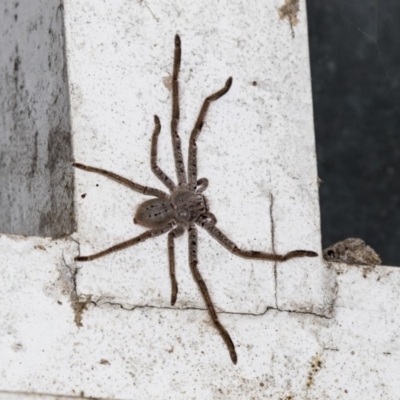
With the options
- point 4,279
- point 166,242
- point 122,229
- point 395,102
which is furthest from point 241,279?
point 395,102

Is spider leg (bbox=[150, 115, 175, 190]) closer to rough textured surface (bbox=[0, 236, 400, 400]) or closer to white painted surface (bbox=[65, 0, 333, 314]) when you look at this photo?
white painted surface (bbox=[65, 0, 333, 314])

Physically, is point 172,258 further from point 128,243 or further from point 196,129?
point 196,129

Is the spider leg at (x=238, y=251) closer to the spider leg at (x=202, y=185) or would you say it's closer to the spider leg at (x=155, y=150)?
the spider leg at (x=202, y=185)

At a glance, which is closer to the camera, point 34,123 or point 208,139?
point 208,139

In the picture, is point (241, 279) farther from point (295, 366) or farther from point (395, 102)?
point (395, 102)

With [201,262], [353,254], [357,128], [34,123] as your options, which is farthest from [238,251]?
[357,128]

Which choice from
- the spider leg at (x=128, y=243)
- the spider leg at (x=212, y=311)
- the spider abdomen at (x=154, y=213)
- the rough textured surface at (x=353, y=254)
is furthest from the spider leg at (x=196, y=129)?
the rough textured surface at (x=353, y=254)
